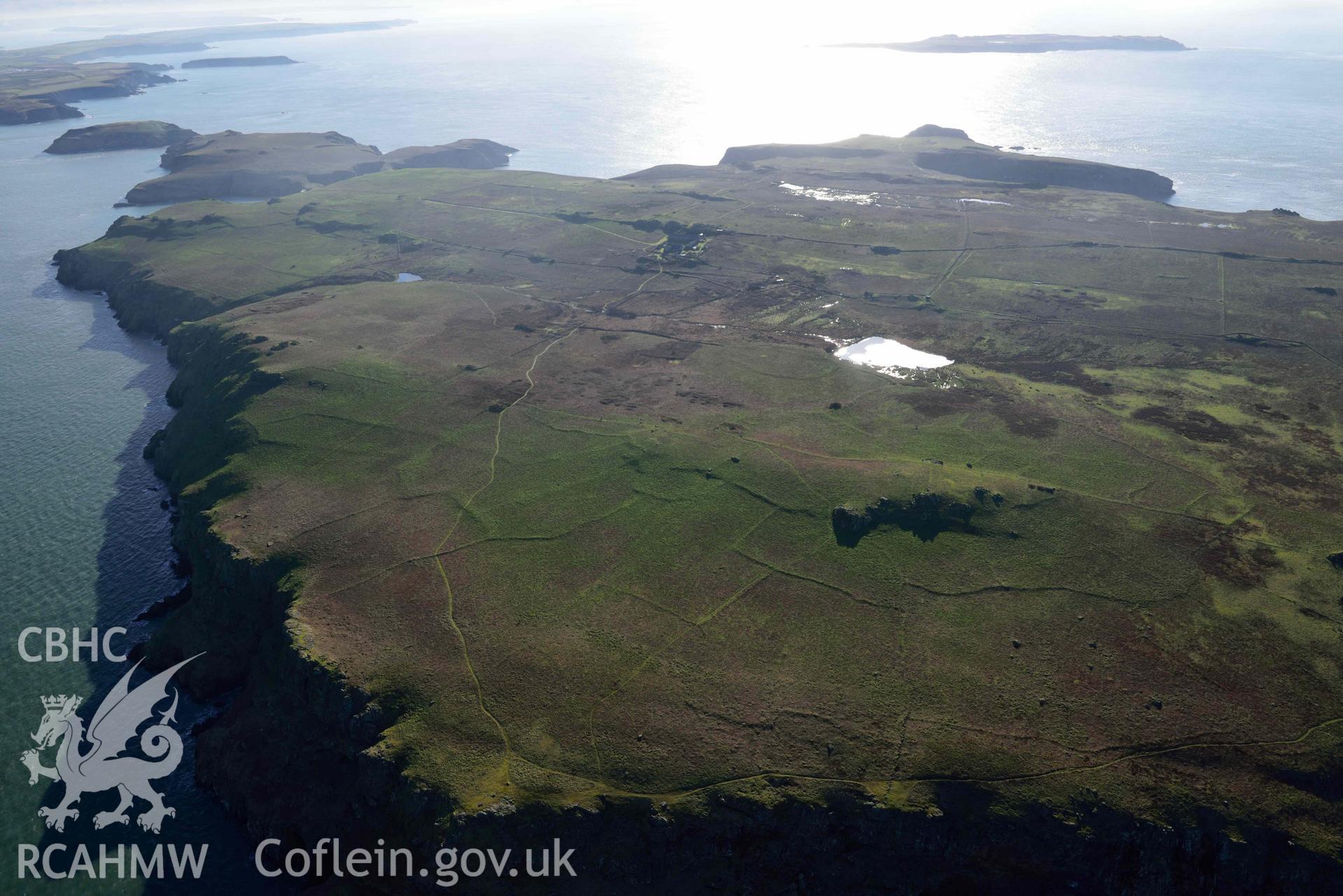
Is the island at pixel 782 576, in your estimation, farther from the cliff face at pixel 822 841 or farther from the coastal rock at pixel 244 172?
the coastal rock at pixel 244 172

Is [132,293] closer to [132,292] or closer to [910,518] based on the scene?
[132,292]

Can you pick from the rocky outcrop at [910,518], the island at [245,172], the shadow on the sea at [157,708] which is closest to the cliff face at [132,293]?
the shadow on the sea at [157,708]

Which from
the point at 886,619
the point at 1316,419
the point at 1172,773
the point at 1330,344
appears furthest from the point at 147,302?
the point at 1330,344

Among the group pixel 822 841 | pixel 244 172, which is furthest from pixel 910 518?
pixel 244 172

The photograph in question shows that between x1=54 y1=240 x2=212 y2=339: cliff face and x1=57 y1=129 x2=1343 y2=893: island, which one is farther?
x1=54 y1=240 x2=212 y2=339: cliff face

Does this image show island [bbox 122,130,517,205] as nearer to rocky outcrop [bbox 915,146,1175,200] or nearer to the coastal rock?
the coastal rock

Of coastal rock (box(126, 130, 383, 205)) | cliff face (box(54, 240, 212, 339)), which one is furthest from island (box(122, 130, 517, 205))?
cliff face (box(54, 240, 212, 339))

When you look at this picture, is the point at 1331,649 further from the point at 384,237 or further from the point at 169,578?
the point at 384,237
